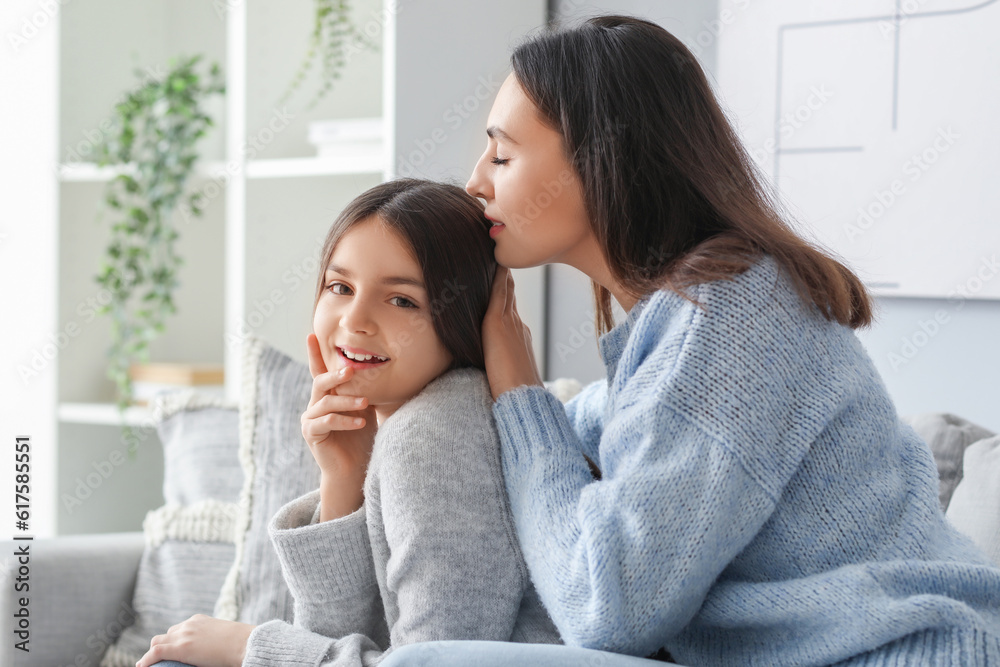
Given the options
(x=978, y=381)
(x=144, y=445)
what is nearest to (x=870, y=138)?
(x=978, y=381)

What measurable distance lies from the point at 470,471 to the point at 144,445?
1.81m

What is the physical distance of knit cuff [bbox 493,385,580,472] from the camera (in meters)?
1.00

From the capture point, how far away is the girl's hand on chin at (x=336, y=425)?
1.07 m

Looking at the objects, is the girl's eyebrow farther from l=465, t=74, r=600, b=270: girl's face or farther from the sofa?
the sofa

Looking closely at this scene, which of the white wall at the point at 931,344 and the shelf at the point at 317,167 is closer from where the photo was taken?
the white wall at the point at 931,344

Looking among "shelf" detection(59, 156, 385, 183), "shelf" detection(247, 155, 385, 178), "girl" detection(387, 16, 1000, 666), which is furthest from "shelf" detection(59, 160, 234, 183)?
"girl" detection(387, 16, 1000, 666)

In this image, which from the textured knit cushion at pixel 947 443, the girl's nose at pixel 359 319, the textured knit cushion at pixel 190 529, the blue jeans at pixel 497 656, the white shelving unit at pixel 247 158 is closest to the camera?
the blue jeans at pixel 497 656

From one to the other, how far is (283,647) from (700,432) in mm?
491

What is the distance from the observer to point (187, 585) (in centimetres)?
162

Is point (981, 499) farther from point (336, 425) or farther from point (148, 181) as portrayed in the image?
point (148, 181)

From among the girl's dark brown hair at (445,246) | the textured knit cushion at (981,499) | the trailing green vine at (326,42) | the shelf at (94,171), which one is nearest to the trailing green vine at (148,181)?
the shelf at (94,171)

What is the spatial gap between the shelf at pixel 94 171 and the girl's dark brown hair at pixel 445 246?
49.3 inches

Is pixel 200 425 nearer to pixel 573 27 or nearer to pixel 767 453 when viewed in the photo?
pixel 573 27

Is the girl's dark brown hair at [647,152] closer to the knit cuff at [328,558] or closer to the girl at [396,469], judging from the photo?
the girl at [396,469]
